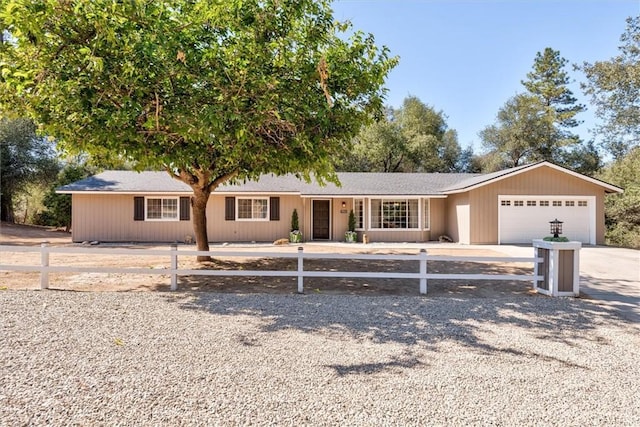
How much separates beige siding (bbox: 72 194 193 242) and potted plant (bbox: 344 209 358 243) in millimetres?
7452

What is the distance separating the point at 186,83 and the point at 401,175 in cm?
1633

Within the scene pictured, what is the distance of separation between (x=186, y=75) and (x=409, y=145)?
2597 cm

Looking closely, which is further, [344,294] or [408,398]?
[344,294]

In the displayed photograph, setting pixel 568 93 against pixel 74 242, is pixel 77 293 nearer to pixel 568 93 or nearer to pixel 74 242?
pixel 74 242

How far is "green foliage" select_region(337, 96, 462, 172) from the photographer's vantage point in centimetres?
3008

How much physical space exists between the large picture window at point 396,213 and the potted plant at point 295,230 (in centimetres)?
385

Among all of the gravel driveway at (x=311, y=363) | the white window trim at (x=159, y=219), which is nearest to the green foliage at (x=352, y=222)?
the white window trim at (x=159, y=219)

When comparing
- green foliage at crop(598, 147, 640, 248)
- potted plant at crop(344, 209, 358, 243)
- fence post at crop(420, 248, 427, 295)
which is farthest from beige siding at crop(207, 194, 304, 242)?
green foliage at crop(598, 147, 640, 248)

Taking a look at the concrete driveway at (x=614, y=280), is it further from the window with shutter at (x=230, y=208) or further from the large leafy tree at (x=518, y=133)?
the large leafy tree at (x=518, y=133)

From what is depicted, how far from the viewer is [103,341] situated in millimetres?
4270

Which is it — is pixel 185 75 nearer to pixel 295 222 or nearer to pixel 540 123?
pixel 295 222

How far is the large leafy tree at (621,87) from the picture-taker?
21.1 meters

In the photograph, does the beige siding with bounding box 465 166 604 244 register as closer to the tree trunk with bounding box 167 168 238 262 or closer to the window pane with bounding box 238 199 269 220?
the window pane with bounding box 238 199 269 220

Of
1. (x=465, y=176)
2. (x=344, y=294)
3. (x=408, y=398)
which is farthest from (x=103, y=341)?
(x=465, y=176)
